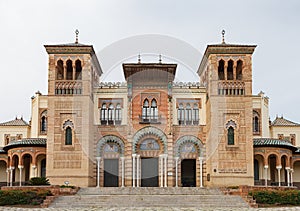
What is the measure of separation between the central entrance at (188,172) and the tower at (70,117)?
596 centimetres

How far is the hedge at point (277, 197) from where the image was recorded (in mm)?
23359

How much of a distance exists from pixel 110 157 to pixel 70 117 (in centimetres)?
370

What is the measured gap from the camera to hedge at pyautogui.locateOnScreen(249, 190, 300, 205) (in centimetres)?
2336

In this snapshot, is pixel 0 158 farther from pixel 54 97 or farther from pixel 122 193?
pixel 122 193

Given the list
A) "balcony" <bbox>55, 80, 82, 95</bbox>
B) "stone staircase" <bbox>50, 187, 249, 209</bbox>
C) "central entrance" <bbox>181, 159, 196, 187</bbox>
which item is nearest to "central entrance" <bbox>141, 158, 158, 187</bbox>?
"central entrance" <bbox>181, 159, 196, 187</bbox>

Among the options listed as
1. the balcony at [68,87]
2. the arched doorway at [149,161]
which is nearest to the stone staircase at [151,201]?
the arched doorway at [149,161]

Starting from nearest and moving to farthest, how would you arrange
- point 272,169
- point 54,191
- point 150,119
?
1. point 54,191
2. point 150,119
3. point 272,169

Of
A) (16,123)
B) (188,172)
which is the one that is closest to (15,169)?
(16,123)

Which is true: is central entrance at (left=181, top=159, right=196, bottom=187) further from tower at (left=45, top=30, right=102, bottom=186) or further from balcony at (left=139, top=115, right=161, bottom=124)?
tower at (left=45, top=30, right=102, bottom=186)

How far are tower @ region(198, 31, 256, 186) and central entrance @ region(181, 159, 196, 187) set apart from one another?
1.84 metres

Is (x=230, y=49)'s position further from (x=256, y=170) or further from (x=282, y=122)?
(x=282, y=122)

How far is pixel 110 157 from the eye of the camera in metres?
33.4

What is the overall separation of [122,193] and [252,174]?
8.46 metres

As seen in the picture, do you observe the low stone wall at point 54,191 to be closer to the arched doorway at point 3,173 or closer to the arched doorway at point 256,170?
the arched doorway at point 3,173
